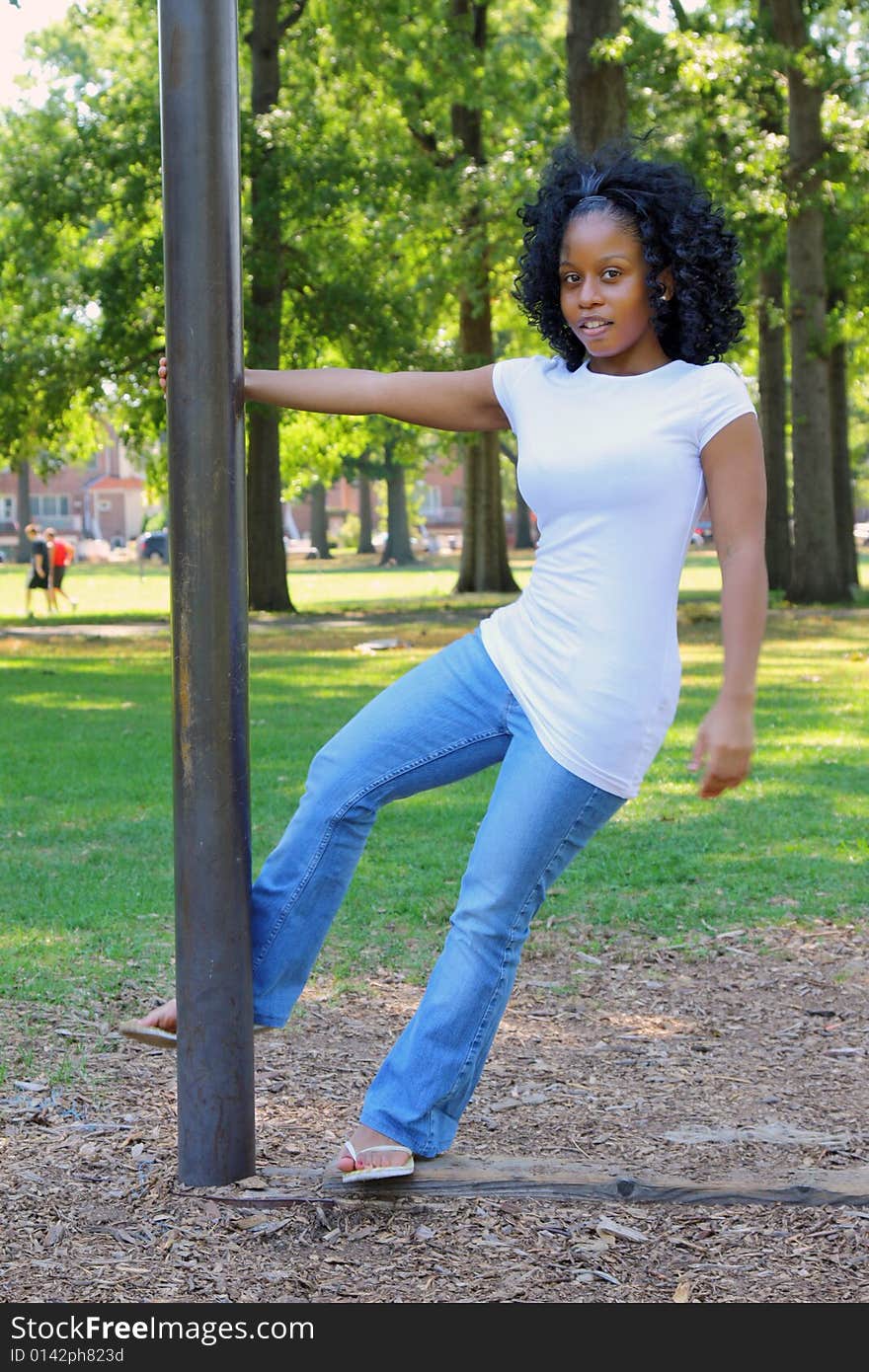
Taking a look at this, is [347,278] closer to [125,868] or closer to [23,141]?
[23,141]

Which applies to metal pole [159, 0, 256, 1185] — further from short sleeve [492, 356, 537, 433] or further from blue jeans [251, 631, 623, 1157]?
short sleeve [492, 356, 537, 433]

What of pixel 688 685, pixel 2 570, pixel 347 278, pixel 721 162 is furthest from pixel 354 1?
pixel 2 570

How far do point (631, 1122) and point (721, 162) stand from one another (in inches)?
809

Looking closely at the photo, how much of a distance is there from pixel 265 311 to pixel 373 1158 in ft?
70.0

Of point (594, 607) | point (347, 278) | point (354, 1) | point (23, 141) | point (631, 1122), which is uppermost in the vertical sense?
point (354, 1)

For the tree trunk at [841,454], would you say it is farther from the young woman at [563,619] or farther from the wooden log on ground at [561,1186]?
the young woman at [563,619]

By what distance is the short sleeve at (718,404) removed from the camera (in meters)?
3.22

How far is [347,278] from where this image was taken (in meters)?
25.2

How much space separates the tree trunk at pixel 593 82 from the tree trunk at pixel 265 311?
560 centimetres

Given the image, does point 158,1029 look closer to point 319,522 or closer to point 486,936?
point 486,936

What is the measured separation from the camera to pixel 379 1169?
3.53m

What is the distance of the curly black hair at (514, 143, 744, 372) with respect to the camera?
11.1 ft

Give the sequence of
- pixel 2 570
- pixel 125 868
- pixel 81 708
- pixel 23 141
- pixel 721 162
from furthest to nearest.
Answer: pixel 2 570 → pixel 23 141 → pixel 721 162 → pixel 81 708 → pixel 125 868

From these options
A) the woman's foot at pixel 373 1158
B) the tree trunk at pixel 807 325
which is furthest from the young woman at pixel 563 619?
the tree trunk at pixel 807 325
